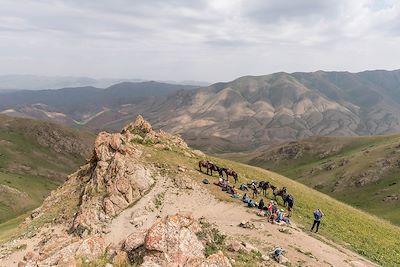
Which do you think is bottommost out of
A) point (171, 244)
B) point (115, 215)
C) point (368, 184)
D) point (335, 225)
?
point (368, 184)

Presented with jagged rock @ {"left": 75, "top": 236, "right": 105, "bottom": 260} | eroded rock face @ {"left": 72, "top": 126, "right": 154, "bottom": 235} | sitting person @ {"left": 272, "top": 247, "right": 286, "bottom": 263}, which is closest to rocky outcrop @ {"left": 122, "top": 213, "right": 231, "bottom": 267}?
jagged rock @ {"left": 75, "top": 236, "right": 105, "bottom": 260}

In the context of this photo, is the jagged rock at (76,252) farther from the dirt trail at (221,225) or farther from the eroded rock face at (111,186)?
the eroded rock face at (111,186)

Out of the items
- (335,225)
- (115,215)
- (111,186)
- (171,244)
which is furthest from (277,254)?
(111,186)

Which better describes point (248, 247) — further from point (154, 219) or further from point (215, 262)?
point (154, 219)

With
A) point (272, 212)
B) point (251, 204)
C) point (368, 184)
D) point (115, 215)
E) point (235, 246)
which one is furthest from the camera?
point (368, 184)

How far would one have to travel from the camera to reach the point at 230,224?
140 ft

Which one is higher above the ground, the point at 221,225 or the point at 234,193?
the point at 234,193

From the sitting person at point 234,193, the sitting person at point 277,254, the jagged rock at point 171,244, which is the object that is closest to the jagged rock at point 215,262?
the jagged rock at point 171,244

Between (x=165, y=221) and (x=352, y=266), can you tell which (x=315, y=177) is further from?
(x=165, y=221)

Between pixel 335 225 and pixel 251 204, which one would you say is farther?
pixel 335 225

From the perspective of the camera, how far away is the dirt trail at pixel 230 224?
35875 mm

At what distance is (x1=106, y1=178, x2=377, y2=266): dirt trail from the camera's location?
3588 cm

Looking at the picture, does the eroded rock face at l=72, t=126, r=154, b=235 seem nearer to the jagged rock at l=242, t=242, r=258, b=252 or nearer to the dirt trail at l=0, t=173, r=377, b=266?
the dirt trail at l=0, t=173, r=377, b=266

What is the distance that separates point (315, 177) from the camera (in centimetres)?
15450
